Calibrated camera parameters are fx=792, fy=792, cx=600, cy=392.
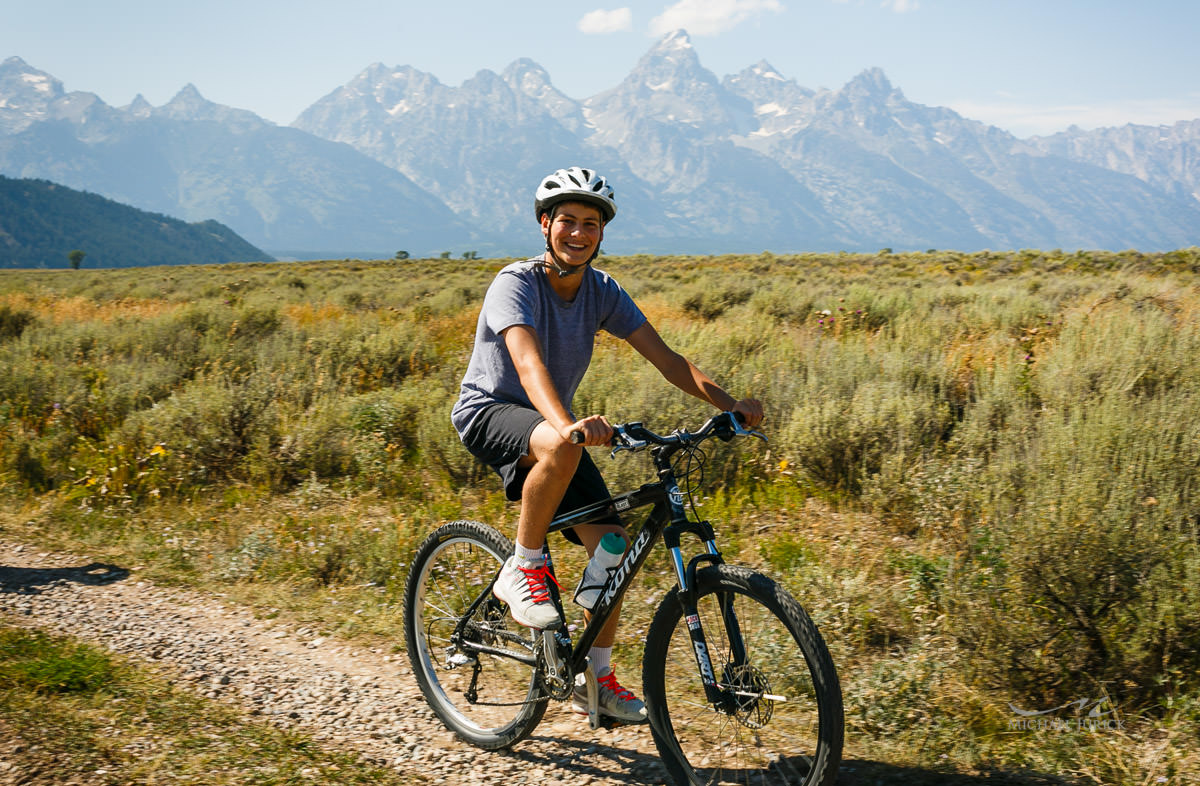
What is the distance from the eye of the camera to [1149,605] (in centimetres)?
345

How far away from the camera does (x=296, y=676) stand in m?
4.27

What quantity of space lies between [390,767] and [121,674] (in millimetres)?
1769

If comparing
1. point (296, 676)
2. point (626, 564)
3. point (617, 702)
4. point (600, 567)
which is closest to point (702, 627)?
point (626, 564)

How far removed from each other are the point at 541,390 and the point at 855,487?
4.01 metres

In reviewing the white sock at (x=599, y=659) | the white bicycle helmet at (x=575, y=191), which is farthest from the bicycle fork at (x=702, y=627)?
the white bicycle helmet at (x=575, y=191)

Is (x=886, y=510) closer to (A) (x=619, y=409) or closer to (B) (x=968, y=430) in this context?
(B) (x=968, y=430)

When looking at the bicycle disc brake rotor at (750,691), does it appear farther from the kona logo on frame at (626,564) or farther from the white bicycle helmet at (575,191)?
the white bicycle helmet at (575,191)

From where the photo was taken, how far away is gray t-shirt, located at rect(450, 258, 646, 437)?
10.6 ft

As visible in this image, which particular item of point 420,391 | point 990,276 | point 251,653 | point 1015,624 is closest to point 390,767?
point 251,653

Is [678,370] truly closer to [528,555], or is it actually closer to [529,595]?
[528,555]

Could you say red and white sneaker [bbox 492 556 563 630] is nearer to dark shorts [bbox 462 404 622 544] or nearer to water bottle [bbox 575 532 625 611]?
water bottle [bbox 575 532 625 611]

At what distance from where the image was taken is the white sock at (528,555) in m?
3.25

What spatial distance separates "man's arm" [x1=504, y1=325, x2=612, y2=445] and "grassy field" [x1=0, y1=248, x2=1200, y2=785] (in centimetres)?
187

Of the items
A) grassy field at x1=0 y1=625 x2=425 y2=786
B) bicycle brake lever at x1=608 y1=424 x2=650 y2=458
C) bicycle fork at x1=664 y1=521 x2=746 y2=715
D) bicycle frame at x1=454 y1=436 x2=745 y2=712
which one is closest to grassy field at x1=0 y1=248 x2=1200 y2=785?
bicycle fork at x1=664 y1=521 x2=746 y2=715
